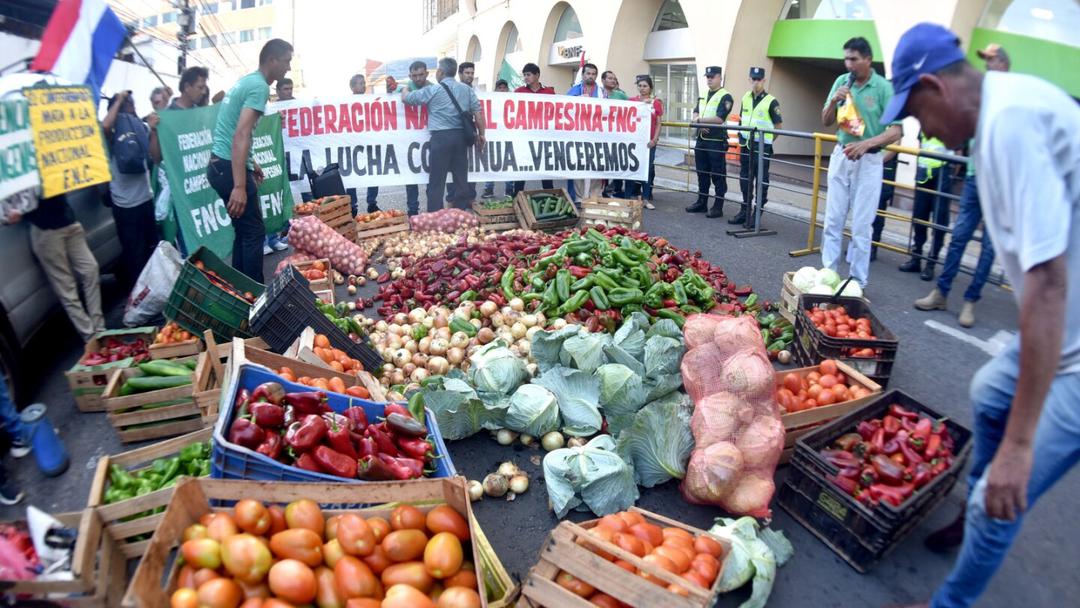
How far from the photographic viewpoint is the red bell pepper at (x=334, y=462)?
268 centimetres

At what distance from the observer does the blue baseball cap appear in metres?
2.04

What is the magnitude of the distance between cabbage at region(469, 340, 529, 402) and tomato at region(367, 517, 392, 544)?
1934 mm

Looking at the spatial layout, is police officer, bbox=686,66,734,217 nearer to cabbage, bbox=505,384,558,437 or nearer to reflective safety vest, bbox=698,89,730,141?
reflective safety vest, bbox=698,89,730,141

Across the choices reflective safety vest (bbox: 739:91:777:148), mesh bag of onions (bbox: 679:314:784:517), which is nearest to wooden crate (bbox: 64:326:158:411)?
mesh bag of onions (bbox: 679:314:784:517)

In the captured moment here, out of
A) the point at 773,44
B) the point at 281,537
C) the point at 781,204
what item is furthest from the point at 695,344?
the point at 773,44

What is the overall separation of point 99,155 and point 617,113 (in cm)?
813

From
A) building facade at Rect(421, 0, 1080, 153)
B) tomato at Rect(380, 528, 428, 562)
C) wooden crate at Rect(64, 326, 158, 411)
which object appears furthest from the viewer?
building facade at Rect(421, 0, 1080, 153)

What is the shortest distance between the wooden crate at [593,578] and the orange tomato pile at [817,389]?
1.75m

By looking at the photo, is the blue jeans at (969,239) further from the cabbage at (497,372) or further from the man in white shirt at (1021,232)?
the cabbage at (497,372)

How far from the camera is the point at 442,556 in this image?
2.21 m

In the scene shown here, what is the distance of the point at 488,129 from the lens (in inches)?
410

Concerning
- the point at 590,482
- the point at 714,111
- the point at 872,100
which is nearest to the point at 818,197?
the point at 714,111

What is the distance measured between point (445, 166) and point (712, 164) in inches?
189

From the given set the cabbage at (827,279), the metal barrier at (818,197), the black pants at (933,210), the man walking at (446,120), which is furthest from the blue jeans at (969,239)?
the man walking at (446,120)
